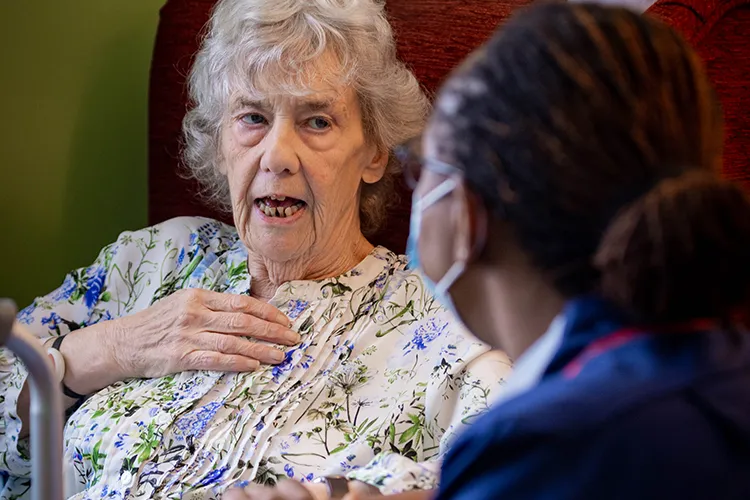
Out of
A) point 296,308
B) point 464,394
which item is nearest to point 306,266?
point 296,308

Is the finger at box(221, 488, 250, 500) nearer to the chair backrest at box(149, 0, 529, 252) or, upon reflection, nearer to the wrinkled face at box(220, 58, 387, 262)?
the wrinkled face at box(220, 58, 387, 262)

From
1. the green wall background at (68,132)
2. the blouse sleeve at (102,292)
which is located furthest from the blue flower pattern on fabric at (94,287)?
the green wall background at (68,132)

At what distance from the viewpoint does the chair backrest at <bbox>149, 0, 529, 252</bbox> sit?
187 cm

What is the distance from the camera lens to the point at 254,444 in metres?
1.45

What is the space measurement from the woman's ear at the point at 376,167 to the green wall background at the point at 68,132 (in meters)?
0.80

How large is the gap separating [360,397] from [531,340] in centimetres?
70

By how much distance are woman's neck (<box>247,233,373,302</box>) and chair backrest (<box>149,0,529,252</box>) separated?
203mm

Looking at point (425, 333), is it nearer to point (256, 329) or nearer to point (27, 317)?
point (256, 329)

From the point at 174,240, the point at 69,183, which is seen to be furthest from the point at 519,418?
the point at 69,183

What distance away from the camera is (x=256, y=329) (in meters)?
1.58

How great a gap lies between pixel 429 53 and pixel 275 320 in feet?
2.18

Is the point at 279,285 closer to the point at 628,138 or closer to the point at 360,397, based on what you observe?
the point at 360,397

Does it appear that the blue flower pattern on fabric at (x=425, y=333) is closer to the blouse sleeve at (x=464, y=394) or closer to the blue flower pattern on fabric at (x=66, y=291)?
the blouse sleeve at (x=464, y=394)

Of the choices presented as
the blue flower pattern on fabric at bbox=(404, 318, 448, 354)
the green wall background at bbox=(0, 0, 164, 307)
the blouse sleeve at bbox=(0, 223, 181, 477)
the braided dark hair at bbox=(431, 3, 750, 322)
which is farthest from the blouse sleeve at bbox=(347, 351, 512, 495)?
the green wall background at bbox=(0, 0, 164, 307)
